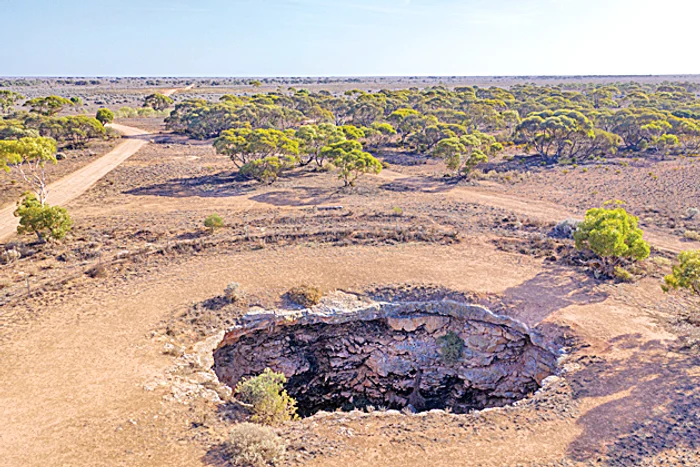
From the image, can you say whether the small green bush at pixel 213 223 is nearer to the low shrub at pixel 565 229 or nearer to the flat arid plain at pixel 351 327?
the flat arid plain at pixel 351 327

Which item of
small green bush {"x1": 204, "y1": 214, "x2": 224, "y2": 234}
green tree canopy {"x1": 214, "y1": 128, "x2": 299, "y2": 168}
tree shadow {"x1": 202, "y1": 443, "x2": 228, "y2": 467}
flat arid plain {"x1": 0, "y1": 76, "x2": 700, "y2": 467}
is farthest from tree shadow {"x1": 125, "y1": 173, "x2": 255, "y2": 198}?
tree shadow {"x1": 202, "y1": 443, "x2": 228, "y2": 467}

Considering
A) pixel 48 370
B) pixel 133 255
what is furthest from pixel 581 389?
pixel 133 255

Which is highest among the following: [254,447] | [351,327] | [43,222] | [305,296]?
[43,222]

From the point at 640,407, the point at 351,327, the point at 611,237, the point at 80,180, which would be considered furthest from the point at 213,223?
the point at 640,407

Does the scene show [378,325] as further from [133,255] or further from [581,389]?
[133,255]

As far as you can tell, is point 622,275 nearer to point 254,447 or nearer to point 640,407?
point 640,407

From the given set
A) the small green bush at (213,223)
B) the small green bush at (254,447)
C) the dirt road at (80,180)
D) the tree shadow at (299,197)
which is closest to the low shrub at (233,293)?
the small green bush at (254,447)

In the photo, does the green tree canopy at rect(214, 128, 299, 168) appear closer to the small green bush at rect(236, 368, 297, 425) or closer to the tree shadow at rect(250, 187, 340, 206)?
the tree shadow at rect(250, 187, 340, 206)

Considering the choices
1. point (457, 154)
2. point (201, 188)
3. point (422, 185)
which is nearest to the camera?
point (201, 188)

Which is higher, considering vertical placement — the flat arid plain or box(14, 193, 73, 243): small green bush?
box(14, 193, 73, 243): small green bush
